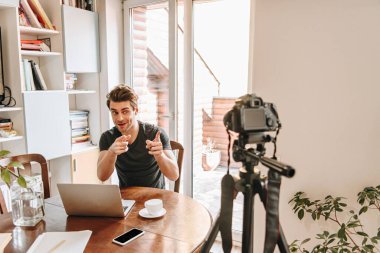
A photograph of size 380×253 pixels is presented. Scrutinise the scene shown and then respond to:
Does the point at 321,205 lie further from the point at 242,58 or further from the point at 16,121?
the point at 16,121

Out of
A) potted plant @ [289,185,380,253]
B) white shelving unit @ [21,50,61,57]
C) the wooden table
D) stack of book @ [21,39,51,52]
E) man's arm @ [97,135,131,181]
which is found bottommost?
potted plant @ [289,185,380,253]

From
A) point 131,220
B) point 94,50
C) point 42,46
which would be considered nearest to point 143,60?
point 94,50

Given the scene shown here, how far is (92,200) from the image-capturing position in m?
1.33

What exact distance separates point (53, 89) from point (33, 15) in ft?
2.06

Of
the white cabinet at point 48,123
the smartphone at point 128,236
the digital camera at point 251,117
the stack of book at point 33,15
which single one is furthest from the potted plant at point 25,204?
the stack of book at point 33,15

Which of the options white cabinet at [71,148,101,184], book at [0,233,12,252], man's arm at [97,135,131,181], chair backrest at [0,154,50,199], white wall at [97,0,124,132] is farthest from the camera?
white wall at [97,0,124,132]

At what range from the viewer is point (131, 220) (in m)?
1.35

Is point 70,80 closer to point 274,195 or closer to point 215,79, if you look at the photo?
point 215,79

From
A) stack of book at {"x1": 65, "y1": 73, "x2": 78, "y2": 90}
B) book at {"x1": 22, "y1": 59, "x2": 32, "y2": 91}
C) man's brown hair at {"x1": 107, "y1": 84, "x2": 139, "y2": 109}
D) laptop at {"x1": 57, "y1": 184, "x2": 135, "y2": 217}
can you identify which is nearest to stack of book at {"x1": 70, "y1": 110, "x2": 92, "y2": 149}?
stack of book at {"x1": 65, "y1": 73, "x2": 78, "y2": 90}

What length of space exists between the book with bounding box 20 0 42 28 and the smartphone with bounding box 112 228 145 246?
6.81 ft

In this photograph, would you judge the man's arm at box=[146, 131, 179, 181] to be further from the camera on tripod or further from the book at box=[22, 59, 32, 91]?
the book at box=[22, 59, 32, 91]

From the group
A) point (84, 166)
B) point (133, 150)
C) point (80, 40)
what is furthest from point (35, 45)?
point (133, 150)

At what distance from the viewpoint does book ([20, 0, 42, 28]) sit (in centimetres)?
244

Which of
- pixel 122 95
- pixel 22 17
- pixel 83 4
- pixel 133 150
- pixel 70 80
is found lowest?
pixel 133 150
